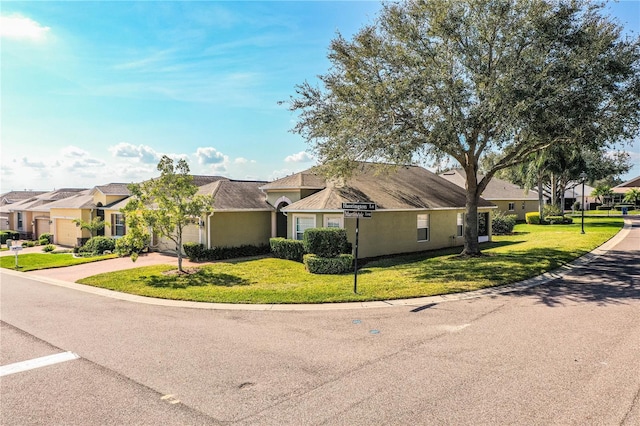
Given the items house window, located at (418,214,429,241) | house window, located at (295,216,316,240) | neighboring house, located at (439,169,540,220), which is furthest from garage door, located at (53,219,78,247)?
neighboring house, located at (439,169,540,220)

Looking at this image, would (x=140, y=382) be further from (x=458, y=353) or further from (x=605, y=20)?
(x=605, y=20)

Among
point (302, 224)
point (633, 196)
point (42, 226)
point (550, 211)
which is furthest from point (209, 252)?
point (633, 196)

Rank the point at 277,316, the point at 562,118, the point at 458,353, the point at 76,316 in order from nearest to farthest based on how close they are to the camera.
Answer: the point at 458,353
the point at 277,316
the point at 76,316
the point at 562,118

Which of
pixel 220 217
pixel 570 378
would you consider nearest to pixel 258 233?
pixel 220 217

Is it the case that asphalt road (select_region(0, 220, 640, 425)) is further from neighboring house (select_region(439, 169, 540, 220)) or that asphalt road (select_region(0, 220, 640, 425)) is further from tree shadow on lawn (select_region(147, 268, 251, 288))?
neighboring house (select_region(439, 169, 540, 220))

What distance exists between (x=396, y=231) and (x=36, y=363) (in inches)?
693

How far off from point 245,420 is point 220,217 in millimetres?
18459

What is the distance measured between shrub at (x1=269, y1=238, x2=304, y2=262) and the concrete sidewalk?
4208 millimetres

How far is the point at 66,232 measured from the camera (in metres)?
35.2

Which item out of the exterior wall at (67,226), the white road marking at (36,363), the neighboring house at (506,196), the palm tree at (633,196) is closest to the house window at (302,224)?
the white road marking at (36,363)

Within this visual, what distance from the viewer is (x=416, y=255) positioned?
72.3 feet

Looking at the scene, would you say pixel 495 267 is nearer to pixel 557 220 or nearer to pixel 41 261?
pixel 41 261

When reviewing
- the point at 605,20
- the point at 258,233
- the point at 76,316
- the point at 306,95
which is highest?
the point at 605,20

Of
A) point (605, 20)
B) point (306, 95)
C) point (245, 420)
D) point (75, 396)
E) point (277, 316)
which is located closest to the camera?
point (245, 420)
